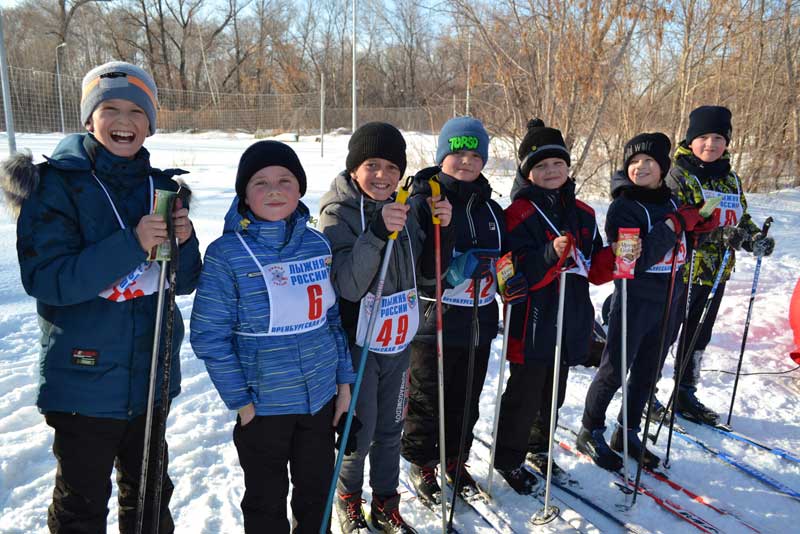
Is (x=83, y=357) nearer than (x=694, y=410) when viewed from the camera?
Yes

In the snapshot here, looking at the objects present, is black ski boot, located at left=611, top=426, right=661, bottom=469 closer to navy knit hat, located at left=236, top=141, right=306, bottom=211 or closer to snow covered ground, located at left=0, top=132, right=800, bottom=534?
snow covered ground, located at left=0, top=132, right=800, bottom=534

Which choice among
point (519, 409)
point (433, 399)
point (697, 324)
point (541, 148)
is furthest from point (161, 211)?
point (697, 324)

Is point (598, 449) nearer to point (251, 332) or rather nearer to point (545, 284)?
point (545, 284)

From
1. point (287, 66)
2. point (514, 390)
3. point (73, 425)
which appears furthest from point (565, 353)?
point (287, 66)

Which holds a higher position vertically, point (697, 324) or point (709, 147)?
point (709, 147)

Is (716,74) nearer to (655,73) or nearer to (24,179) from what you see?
(655,73)

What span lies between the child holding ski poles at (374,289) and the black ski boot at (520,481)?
702mm

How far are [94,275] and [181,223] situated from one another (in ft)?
1.09

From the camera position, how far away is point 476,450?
10.7ft

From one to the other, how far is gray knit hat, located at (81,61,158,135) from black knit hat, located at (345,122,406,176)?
2.68ft

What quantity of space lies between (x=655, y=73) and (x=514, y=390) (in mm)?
8574

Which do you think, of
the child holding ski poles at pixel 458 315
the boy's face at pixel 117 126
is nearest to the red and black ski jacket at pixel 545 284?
the child holding ski poles at pixel 458 315

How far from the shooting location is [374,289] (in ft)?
7.69

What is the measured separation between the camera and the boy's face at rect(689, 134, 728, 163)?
3562 millimetres
